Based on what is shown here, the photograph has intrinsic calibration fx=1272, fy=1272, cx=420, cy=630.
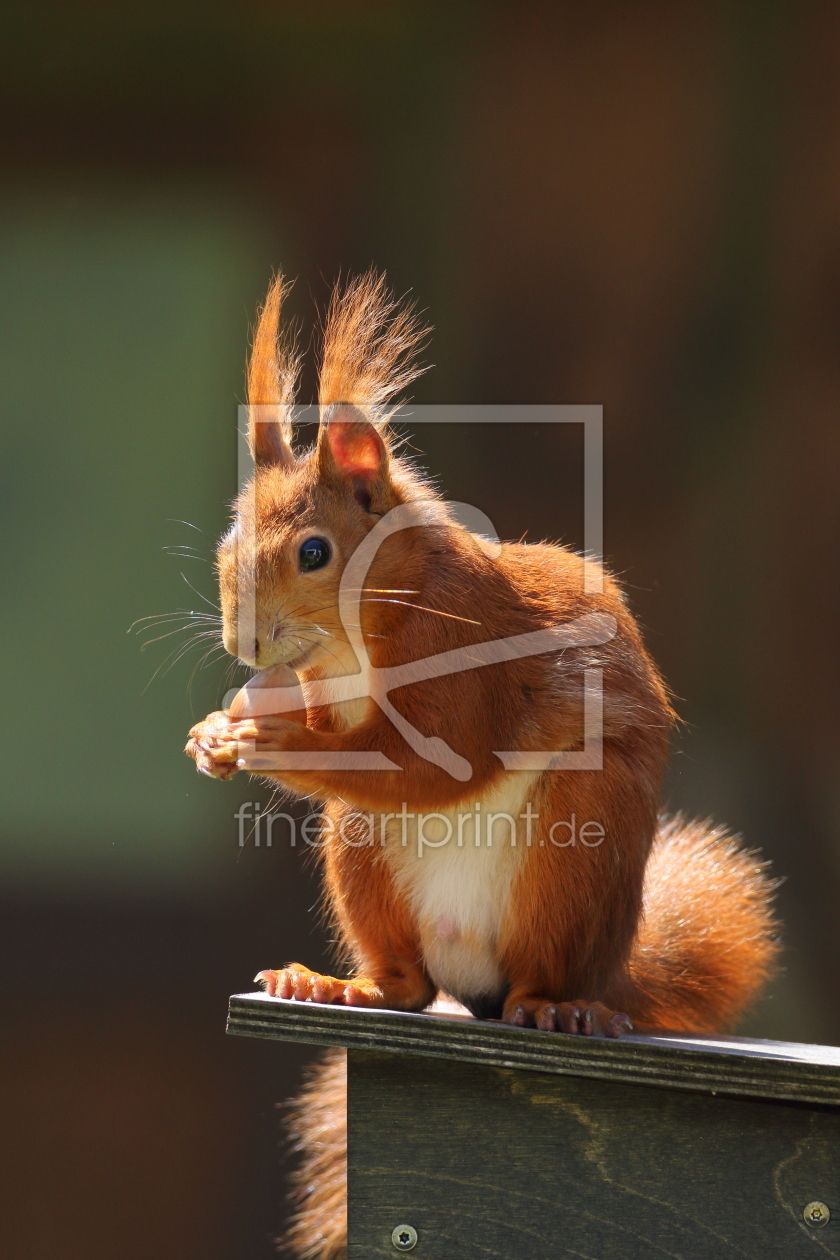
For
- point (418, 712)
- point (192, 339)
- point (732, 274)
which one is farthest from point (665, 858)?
point (192, 339)

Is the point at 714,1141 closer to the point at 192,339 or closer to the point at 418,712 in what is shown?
the point at 418,712

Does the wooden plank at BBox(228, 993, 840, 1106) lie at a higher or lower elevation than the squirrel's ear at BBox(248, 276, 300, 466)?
lower

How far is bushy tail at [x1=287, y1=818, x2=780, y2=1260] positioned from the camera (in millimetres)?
2102

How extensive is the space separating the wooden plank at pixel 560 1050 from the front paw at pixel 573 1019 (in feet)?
0.12

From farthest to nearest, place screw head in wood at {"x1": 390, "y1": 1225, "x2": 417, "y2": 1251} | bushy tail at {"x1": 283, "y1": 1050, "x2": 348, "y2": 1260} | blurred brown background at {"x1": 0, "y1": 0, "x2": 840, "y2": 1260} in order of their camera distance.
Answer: blurred brown background at {"x1": 0, "y1": 0, "x2": 840, "y2": 1260} < bushy tail at {"x1": 283, "y1": 1050, "x2": 348, "y2": 1260} < screw head in wood at {"x1": 390, "y1": 1225, "x2": 417, "y2": 1251}

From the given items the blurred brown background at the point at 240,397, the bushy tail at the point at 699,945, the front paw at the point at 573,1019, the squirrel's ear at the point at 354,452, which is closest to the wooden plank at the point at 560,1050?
the front paw at the point at 573,1019

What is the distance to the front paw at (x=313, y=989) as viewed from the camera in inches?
69.9

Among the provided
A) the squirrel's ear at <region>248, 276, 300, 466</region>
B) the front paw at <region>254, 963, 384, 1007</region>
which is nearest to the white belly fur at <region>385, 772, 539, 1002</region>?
the front paw at <region>254, 963, 384, 1007</region>

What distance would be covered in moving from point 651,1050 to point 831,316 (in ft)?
6.45

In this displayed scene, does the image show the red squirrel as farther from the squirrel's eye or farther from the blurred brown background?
the blurred brown background

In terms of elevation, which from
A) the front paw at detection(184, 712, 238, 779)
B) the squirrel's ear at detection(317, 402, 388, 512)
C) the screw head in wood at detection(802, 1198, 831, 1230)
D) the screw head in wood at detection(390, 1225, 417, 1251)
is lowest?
the screw head in wood at detection(390, 1225, 417, 1251)

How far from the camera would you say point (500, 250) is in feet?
9.88

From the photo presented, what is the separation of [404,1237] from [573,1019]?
348 mm

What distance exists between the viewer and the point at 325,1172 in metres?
2.13
